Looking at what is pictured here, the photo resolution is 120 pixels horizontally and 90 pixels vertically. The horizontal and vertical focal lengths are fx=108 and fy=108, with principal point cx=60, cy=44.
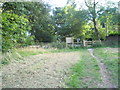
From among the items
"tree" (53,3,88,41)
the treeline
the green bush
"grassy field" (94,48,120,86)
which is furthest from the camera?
"tree" (53,3,88,41)

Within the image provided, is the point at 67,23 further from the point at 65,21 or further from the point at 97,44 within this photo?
the point at 97,44

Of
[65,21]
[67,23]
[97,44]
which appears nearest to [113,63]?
[97,44]

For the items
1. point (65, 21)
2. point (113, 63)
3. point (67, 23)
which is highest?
point (65, 21)

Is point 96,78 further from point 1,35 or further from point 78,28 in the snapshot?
point 78,28

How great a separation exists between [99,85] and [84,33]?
7.04 m

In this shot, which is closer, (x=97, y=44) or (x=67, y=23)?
(x=97, y=44)

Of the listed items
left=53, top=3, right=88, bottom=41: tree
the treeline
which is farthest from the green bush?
left=53, top=3, right=88, bottom=41: tree

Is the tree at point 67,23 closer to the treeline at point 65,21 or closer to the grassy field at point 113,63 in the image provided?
the treeline at point 65,21

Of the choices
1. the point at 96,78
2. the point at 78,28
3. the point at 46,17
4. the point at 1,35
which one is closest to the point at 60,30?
the point at 78,28

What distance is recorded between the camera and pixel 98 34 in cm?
773

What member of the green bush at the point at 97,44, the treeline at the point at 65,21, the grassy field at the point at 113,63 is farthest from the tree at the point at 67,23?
the grassy field at the point at 113,63

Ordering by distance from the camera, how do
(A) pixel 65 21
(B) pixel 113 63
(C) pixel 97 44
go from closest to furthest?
1. (B) pixel 113 63
2. (C) pixel 97 44
3. (A) pixel 65 21

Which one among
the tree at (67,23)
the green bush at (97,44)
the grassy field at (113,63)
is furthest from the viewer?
the tree at (67,23)

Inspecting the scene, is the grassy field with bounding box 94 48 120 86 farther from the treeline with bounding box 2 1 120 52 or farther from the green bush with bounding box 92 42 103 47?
the green bush with bounding box 92 42 103 47
